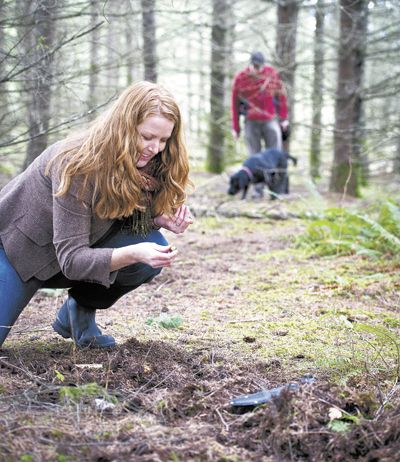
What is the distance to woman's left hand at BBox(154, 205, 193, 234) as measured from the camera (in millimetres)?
3357

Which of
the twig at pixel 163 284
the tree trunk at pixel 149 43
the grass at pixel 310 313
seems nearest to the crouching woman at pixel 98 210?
the grass at pixel 310 313

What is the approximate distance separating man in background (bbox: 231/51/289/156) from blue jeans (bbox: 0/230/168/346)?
742 centimetres

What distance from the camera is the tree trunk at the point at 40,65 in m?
4.13

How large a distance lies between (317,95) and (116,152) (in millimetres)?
9124

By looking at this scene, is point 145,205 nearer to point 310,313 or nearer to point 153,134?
point 153,134

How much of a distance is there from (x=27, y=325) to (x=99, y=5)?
2703 millimetres

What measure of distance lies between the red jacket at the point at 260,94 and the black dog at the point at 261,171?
698 millimetres

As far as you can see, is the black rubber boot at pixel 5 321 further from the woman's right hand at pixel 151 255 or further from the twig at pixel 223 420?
the twig at pixel 223 420

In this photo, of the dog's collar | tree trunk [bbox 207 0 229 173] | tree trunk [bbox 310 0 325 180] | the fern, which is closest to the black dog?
the dog's collar

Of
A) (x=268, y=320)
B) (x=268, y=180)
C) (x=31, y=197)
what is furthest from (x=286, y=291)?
(x=268, y=180)

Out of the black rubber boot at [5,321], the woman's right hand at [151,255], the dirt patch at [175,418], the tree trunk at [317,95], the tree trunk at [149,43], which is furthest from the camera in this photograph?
the tree trunk at [317,95]

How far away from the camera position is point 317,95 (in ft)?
37.2

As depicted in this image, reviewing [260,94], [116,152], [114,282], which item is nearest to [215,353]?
[114,282]

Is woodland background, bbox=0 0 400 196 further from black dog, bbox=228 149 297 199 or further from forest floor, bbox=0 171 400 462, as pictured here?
forest floor, bbox=0 171 400 462
